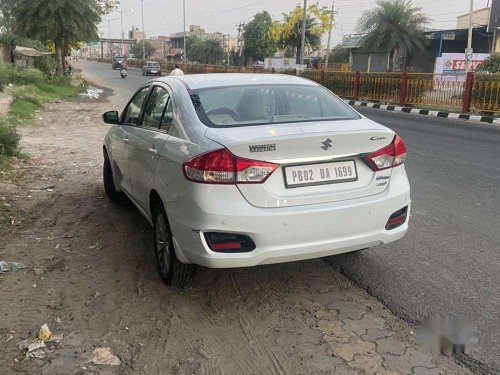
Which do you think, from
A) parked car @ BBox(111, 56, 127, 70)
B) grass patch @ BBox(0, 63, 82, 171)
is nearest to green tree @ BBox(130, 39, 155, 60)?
parked car @ BBox(111, 56, 127, 70)

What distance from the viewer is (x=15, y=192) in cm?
650

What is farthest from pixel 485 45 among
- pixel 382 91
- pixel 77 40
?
pixel 77 40

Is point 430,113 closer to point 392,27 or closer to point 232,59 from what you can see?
point 392,27

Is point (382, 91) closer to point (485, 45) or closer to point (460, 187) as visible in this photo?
point (460, 187)

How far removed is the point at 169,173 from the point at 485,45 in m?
44.8

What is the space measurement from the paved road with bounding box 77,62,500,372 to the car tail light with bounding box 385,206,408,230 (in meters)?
0.47

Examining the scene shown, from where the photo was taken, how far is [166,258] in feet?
12.1

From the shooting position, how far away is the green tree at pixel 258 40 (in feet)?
288

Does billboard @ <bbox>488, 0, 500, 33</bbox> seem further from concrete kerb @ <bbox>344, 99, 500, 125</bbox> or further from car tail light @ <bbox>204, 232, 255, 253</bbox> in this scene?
car tail light @ <bbox>204, 232, 255, 253</bbox>

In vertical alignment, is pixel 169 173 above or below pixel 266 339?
above

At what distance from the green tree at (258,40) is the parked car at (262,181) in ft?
284

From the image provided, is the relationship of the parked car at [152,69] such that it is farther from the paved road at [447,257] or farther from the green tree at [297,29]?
the paved road at [447,257]

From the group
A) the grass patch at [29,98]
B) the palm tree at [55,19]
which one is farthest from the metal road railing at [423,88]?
the palm tree at [55,19]

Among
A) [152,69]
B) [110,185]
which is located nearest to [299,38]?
[152,69]
